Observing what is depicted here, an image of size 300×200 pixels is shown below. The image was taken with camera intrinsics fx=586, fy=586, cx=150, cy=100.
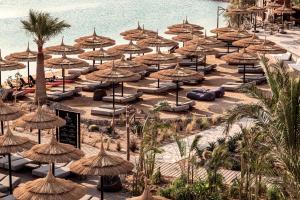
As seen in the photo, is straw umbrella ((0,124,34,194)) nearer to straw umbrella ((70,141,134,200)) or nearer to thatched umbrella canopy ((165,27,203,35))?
straw umbrella ((70,141,134,200))

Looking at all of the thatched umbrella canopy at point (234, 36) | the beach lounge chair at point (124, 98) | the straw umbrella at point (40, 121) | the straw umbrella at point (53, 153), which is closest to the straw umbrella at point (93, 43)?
the beach lounge chair at point (124, 98)

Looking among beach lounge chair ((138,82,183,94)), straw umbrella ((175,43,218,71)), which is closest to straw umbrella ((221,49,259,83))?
straw umbrella ((175,43,218,71))

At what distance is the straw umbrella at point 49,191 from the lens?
12.6 m

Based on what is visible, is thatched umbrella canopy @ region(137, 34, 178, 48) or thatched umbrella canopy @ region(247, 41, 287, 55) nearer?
thatched umbrella canopy @ region(247, 41, 287, 55)

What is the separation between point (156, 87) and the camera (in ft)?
96.2

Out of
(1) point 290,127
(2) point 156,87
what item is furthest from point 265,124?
(2) point 156,87

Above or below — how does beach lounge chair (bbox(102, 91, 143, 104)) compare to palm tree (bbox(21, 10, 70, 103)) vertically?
below

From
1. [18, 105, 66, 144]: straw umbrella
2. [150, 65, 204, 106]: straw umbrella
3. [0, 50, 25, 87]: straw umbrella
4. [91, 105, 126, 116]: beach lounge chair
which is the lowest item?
[91, 105, 126, 116]: beach lounge chair

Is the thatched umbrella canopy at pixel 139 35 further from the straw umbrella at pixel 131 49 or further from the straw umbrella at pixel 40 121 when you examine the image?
the straw umbrella at pixel 40 121

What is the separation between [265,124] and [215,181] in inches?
152

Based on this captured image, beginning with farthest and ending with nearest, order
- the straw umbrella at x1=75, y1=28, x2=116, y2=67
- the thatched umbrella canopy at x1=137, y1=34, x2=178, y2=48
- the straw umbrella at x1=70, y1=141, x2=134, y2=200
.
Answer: the straw umbrella at x1=75, y1=28, x2=116, y2=67 → the thatched umbrella canopy at x1=137, y1=34, x2=178, y2=48 → the straw umbrella at x1=70, y1=141, x2=134, y2=200

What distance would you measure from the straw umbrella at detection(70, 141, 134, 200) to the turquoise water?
36527 millimetres

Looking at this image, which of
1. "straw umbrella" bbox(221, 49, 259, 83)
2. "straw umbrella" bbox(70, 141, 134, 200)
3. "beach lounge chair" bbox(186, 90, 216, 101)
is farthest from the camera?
"straw umbrella" bbox(221, 49, 259, 83)

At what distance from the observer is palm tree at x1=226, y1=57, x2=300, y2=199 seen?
11.2 metres
